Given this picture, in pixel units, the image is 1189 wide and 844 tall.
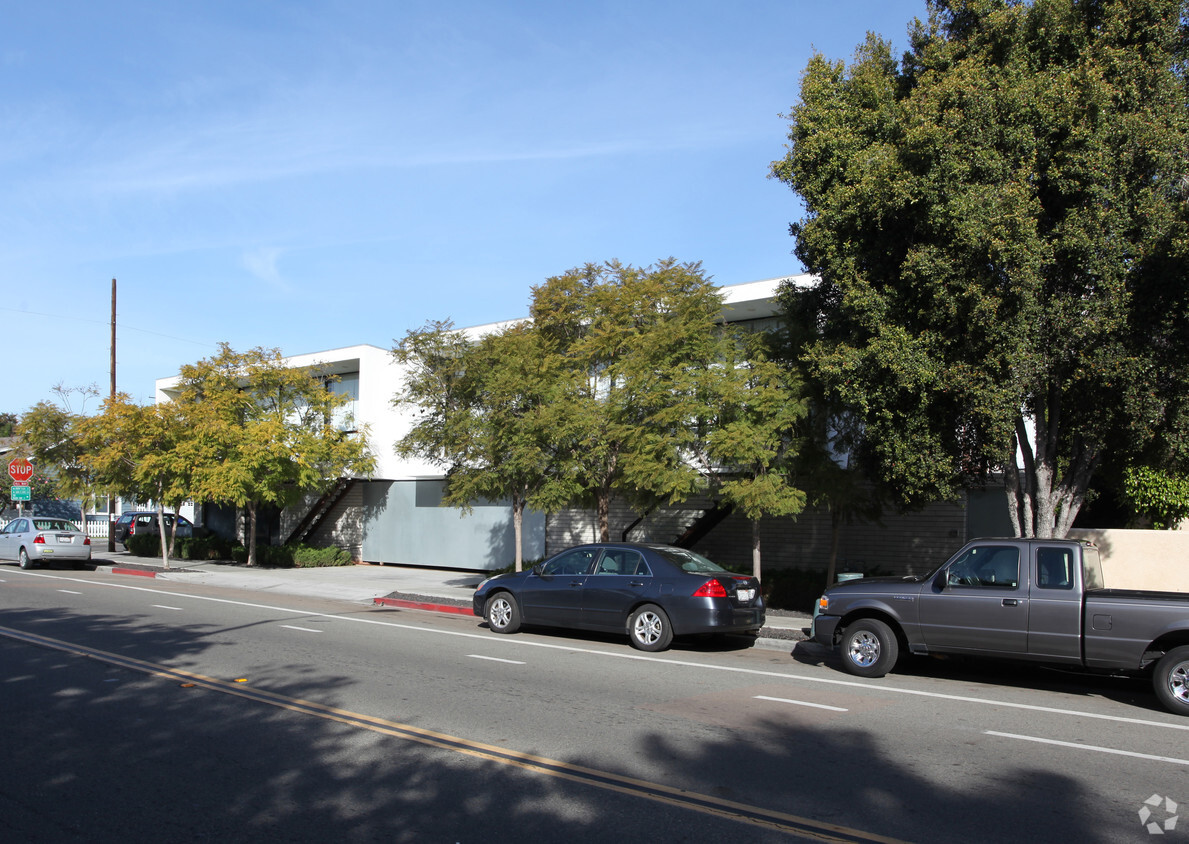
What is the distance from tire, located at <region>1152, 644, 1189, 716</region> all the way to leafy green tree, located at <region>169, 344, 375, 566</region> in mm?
21754

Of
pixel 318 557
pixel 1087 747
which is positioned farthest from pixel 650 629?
pixel 318 557

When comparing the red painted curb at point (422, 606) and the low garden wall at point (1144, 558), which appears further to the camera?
the red painted curb at point (422, 606)

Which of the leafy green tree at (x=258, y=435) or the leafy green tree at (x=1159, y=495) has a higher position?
the leafy green tree at (x=258, y=435)

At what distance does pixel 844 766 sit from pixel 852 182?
31.1 feet

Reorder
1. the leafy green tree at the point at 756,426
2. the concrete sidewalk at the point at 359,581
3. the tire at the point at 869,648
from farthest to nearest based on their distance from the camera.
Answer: the concrete sidewalk at the point at 359,581 < the leafy green tree at the point at 756,426 < the tire at the point at 869,648

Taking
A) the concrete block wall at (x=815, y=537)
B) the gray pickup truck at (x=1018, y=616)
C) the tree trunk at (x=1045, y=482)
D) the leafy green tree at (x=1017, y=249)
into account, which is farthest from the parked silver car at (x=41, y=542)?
the tree trunk at (x=1045, y=482)

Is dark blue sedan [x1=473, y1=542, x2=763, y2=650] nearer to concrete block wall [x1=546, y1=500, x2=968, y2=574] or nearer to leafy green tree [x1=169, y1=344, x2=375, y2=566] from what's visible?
concrete block wall [x1=546, y1=500, x2=968, y2=574]

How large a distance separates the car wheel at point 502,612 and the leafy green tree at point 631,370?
123 inches

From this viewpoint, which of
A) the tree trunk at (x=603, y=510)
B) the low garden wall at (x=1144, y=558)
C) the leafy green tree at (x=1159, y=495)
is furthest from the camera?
the tree trunk at (x=603, y=510)

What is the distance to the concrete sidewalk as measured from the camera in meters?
15.9

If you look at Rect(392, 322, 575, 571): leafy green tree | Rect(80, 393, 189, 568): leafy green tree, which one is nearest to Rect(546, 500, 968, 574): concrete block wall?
Rect(392, 322, 575, 571): leafy green tree

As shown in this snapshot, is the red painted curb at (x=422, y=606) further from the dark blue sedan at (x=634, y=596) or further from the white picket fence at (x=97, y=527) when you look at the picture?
the white picket fence at (x=97, y=527)

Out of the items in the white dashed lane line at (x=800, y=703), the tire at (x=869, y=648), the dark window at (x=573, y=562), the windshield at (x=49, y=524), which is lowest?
the white dashed lane line at (x=800, y=703)

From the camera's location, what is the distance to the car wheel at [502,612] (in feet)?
44.7
